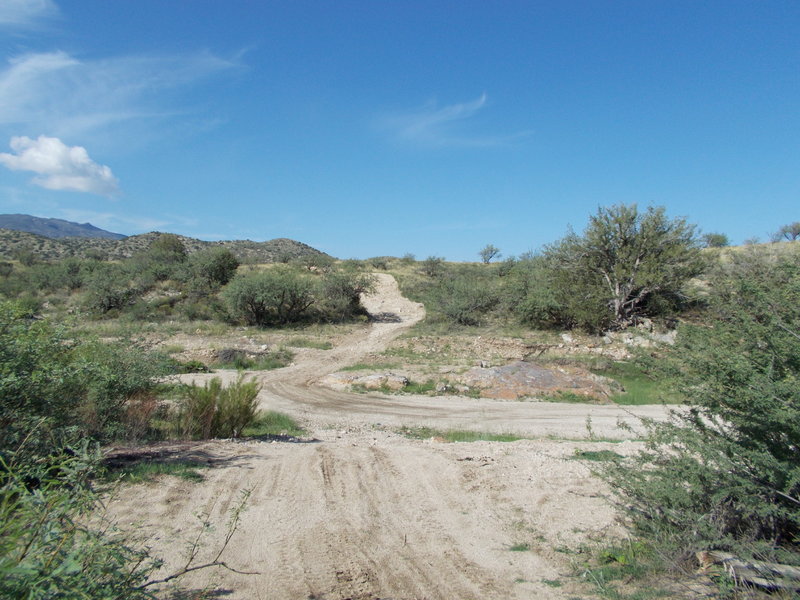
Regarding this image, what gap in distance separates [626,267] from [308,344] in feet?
60.5

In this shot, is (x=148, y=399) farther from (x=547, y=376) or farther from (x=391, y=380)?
(x=547, y=376)

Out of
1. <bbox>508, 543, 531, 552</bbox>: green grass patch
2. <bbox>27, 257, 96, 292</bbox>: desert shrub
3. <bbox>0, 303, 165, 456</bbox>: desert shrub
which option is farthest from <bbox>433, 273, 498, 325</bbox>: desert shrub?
<bbox>27, 257, 96, 292</bbox>: desert shrub

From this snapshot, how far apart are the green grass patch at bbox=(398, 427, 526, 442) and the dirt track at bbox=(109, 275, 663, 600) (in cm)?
125

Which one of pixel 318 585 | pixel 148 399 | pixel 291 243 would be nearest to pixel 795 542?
pixel 318 585

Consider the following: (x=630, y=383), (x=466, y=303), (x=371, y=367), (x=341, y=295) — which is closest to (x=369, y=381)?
(x=371, y=367)

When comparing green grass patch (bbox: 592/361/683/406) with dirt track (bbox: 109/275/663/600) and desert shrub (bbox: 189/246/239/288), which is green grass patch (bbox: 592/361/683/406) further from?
desert shrub (bbox: 189/246/239/288)

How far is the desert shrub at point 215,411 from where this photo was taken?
9.51m

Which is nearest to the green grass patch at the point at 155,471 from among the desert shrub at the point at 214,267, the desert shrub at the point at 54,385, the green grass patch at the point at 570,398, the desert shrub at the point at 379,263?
the desert shrub at the point at 54,385

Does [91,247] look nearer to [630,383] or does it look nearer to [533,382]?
[533,382]

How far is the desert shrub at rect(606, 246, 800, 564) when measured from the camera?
418 centimetres

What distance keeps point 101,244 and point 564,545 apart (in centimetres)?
8284

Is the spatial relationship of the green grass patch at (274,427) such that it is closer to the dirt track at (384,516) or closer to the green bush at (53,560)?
the dirt track at (384,516)

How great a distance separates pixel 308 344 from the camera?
26.0 metres

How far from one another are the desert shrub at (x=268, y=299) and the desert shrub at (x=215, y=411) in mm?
19387
